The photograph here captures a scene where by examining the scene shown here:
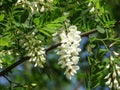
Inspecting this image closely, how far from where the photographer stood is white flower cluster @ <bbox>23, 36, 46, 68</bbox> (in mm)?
2391

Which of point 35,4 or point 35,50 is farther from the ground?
→ point 35,4

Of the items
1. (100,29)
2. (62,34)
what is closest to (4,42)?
(62,34)

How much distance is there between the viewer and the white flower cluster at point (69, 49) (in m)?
2.36

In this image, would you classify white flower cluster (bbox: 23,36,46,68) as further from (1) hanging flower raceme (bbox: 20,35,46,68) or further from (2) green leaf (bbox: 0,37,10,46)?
(2) green leaf (bbox: 0,37,10,46)

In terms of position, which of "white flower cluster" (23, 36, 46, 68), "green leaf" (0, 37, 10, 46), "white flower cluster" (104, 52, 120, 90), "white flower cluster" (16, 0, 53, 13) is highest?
"white flower cluster" (16, 0, 53, 13)

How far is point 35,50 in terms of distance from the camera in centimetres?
241

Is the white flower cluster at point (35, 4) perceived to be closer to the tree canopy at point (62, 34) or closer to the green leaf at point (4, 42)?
the tree canopy at point (62, 34)

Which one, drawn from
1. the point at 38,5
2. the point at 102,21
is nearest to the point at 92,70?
the point at 102,21

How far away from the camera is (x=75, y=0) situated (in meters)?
2.57

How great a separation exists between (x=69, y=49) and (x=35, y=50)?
18cm

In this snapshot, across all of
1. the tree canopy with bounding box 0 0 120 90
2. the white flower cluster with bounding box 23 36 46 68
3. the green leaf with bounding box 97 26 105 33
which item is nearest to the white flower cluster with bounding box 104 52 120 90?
the tree canopy with bounding box 0 0 120 90

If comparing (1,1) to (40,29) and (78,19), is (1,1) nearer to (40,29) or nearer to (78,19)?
(40,29)

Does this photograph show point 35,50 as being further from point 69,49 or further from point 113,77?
point 113,77

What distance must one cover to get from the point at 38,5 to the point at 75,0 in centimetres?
27
